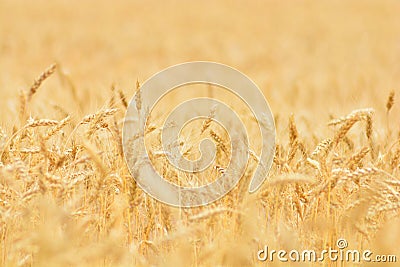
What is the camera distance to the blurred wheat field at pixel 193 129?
1.97 meters

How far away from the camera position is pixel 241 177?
219 centimetres

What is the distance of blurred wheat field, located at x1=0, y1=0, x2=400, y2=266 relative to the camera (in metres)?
1.97

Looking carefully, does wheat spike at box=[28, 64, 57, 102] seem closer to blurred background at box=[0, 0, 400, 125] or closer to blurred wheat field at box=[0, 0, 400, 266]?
blurred wheat field at box=[0, 0, 400, 266]

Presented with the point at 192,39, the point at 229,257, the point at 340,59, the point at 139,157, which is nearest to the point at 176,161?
the point at 139,157

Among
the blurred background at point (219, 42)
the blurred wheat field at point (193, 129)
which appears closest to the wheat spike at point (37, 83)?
the blurred wheat field at point (193, 129)

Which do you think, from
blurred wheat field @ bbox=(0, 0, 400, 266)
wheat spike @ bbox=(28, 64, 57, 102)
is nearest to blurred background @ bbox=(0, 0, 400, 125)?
blurred wheat field @ bbox=(0, 0, 400, 266)

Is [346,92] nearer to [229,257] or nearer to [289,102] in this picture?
[289,102]

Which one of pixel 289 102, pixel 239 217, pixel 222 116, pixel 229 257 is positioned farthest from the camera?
pixel 289 102

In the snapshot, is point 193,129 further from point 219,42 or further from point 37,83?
point 219,42

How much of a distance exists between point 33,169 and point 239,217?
740 mm

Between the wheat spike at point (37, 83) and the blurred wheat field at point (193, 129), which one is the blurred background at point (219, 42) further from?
the wheat spike at point (37, 83)

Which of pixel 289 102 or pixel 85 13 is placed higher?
pixel 85 13

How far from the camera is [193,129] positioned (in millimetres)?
3170

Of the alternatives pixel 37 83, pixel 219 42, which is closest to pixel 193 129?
pixel 37 83
